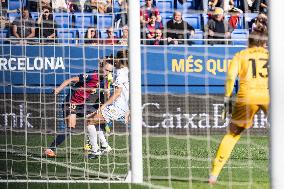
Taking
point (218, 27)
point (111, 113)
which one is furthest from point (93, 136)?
point (218, 27)

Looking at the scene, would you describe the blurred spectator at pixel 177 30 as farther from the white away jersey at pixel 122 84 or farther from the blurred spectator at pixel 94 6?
the white away jersey at pixel 122 84

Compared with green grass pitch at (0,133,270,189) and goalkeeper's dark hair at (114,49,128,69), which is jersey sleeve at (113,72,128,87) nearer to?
goalkeeper's dark hair at (114,49,128,69)

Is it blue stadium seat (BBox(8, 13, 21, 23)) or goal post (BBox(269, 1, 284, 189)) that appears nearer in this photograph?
goal post (BBox(269, 1, 284, 189))

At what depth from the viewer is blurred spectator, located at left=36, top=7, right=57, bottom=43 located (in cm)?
1355

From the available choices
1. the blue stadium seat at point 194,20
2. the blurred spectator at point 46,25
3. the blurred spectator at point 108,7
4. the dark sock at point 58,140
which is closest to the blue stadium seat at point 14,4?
the blurred spectator at point 46,25

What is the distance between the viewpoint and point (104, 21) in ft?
49.1

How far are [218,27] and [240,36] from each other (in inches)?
17.9

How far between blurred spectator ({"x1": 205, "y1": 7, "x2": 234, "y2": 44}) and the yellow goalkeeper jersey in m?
3.34

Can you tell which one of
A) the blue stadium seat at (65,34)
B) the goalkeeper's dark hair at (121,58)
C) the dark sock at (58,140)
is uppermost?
the blue stadium seat at (65,34)

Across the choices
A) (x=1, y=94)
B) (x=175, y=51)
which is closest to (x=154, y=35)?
(x=175, y=51)

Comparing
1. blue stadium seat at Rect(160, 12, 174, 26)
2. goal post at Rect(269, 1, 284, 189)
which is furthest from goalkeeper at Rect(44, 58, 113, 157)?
goal post at Rect(269, 1, 284, 189)

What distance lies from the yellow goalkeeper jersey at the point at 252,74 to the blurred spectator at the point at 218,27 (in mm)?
3336

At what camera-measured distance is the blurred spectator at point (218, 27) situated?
47.4 ft

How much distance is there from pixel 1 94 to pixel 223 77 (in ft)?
10.7
